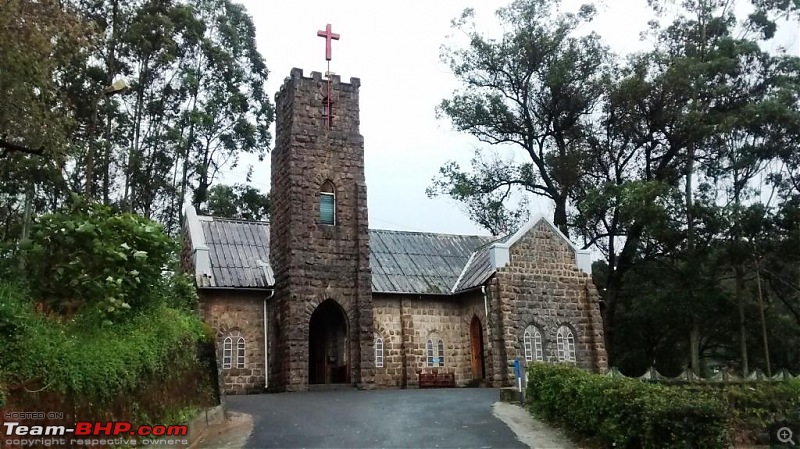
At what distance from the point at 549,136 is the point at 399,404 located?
764 inches

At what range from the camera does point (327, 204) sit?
2214 centimetres

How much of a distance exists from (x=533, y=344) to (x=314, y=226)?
8.11 metres

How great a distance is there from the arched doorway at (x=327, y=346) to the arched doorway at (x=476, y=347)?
14.3ft

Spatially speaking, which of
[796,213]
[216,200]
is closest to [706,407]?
[796,213]

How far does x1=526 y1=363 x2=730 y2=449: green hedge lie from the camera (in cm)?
984

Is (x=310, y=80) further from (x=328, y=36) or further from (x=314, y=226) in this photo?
(x=314, y=226)

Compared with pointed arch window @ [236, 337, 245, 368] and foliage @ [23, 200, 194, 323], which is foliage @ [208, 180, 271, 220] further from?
foliage @ [23, 200, 194, 323]

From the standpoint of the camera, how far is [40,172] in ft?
79.0

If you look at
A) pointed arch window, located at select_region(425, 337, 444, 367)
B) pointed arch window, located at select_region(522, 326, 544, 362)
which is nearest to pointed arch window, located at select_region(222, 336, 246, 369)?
pointed arch window, located at select_region(425, 337, 444, 367)

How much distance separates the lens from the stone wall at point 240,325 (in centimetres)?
2092

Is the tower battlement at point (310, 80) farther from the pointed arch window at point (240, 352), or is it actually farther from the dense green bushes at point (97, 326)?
the dense green bushes at point (97, 326)

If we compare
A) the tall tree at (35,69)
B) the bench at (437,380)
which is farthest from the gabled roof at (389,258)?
the tall tree at (35,69)

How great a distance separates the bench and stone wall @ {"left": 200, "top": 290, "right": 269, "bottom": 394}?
16.9ft

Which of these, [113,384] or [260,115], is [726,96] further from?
[113,384]
